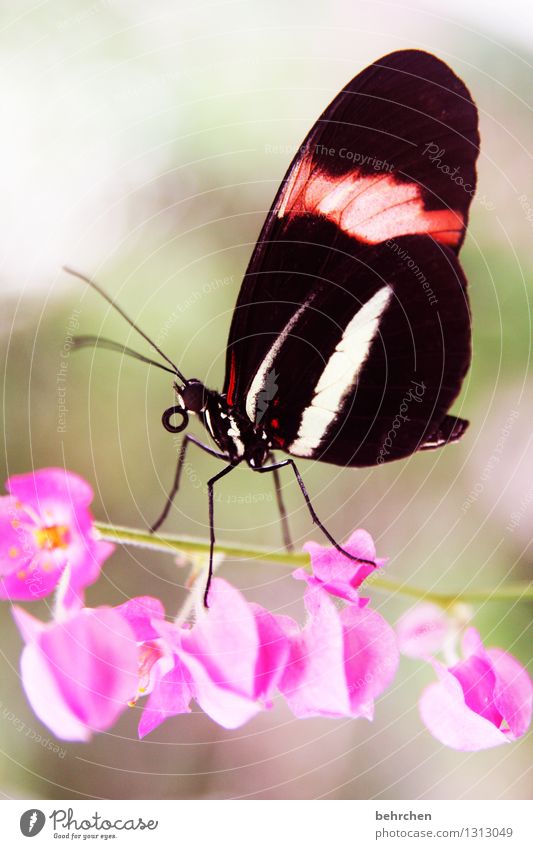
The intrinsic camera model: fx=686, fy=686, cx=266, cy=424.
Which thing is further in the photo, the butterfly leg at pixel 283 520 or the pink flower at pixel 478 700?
the butterfly leg at pixel 283 520

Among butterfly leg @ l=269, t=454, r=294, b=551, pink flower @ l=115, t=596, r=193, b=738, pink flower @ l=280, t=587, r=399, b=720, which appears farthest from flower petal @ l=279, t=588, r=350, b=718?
butterfly leg @ l=269, t=454, r=294, b=551

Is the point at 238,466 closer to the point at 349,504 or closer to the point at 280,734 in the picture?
the point at 349,504

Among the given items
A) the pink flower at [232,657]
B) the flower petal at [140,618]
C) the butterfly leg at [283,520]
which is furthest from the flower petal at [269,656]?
the butterfly leg at [283,520]

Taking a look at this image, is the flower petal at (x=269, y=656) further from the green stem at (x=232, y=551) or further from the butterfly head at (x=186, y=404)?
the butterfly head at (x=186, y=404)

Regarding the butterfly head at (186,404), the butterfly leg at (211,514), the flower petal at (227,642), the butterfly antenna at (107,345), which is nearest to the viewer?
the flower petal at (227,642)

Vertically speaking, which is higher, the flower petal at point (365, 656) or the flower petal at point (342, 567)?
the flower petal at point (342, 567)

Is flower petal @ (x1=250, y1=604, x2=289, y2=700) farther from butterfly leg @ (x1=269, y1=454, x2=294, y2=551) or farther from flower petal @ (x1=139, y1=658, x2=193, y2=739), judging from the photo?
butterfly leg @ (x1=269, y1=454, x2=294, y2=551)

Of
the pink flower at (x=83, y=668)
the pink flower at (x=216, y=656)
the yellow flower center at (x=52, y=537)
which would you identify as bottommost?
the pink flower at (x=83, y=668)

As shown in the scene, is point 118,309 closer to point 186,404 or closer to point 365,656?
point 186,404
